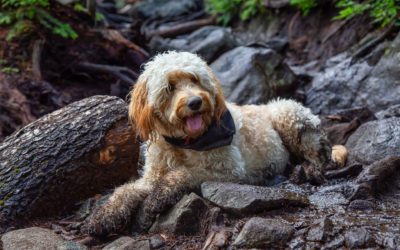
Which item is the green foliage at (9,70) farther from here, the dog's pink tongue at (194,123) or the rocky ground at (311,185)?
the dog's pink tongue at (194,123)

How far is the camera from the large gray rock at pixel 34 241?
3.47 meters

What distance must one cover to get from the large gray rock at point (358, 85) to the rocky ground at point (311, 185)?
0.03 m

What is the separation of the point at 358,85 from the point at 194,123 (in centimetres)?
576

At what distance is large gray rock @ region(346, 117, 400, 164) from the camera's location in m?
4.94

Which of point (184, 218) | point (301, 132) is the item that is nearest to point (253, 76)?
point (301, 132)

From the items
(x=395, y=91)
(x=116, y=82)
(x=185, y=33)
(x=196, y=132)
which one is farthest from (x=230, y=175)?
(x=185, y=33)

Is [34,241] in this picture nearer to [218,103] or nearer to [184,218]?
[184,218]

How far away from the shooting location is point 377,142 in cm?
509

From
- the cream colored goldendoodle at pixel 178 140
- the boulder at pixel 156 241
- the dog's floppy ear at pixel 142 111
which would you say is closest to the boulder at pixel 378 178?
the cream colored goldendoodle at pixel 178 140

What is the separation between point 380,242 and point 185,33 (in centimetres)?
1400

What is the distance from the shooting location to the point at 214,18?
15.9 metres

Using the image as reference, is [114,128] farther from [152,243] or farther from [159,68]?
[152,243]

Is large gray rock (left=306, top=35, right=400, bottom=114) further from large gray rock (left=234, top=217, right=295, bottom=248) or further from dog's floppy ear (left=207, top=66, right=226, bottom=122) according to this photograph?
large gray rock (left=234, top=217, right=295, bottom=248)

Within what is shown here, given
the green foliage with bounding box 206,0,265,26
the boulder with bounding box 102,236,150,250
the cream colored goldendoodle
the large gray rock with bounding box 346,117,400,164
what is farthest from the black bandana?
the green foliage with bounding box 206,0,265,26
